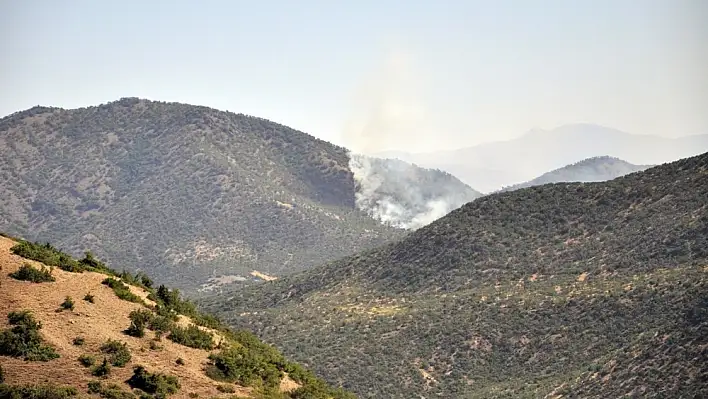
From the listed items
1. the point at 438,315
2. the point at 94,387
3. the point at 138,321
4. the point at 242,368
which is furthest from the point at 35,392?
the point at 438,315

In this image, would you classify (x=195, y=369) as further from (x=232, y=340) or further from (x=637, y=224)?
(x=637, y=224)

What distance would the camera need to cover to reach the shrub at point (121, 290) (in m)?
46.3

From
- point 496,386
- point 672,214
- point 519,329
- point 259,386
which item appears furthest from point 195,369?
point 672,214

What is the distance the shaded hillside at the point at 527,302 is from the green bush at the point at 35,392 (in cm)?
4137

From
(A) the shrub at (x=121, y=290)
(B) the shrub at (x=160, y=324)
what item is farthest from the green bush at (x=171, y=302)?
(B) the shrub at (x=160, y=324)

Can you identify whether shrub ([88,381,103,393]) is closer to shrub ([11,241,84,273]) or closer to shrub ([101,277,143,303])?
shrub ([101,277,143,303])

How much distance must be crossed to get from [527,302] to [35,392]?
217 ft

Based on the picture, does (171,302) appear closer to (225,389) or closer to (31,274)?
(31,274)

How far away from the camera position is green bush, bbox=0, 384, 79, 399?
34938 mm

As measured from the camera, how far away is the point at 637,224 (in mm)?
101188

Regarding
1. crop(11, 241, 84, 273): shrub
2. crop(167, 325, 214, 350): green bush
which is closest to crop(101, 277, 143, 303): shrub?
crop(11, 241, 84, 273): shrub

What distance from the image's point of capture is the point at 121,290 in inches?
1841

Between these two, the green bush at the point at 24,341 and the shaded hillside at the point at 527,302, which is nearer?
the green bush at the point at 24,341

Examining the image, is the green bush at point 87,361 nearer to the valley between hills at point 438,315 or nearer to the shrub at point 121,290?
the valley between hills at point 438,315
